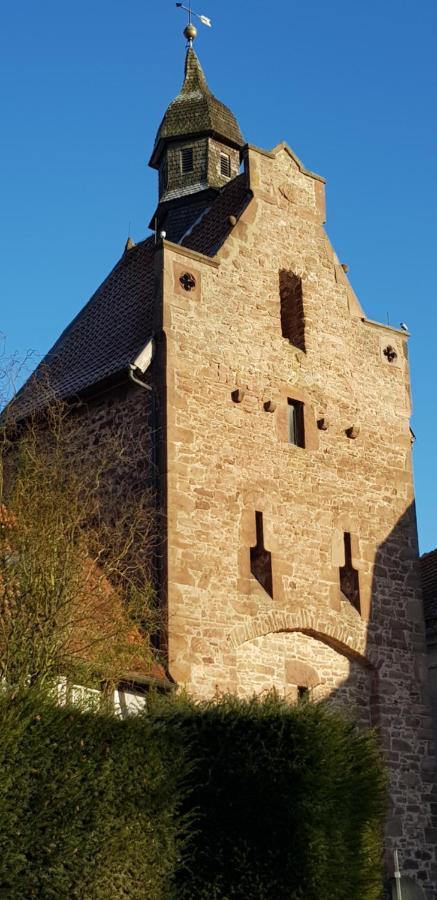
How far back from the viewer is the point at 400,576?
22.9 metres

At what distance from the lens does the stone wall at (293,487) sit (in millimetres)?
19469

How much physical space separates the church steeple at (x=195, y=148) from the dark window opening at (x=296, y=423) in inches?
332

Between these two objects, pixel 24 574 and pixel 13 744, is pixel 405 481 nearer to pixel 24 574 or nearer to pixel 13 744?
pixel 24 574

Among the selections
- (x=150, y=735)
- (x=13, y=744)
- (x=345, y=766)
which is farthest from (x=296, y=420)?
(x=13, y=744)

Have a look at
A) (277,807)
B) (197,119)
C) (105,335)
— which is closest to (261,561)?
(105,335)

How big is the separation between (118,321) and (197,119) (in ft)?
27.4

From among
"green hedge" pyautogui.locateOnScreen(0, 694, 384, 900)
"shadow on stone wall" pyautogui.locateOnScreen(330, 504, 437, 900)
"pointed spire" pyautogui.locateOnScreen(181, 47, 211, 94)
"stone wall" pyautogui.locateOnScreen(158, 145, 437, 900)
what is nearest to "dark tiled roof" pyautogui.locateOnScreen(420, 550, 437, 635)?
"shadow on stone wall" pyautogui.locateOnScreen(330, 504, 437, 900)

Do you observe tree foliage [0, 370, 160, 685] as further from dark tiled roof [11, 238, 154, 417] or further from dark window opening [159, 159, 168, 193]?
dark window opening [159, 159, 168, 193]

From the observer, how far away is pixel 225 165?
29641 millimetres

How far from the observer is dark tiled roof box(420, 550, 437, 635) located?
23.7 m

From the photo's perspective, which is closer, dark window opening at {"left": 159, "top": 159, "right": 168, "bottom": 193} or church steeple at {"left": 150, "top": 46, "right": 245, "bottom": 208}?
church steeple at {"left": 150, "top": 46, "right": 245, "bottom": 208}

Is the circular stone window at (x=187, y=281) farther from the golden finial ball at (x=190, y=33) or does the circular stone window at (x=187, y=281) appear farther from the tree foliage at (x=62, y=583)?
the golden finial ball at (x=190, y=33)

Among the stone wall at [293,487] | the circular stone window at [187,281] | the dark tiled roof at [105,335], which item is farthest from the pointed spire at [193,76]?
the circular stone window at [187,281]

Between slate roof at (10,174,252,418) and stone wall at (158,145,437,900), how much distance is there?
97 centimetres
